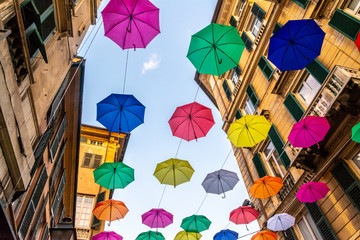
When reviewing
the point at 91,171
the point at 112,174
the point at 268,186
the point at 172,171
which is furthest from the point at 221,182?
the point at 91,171

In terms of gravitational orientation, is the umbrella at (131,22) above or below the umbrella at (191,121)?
above

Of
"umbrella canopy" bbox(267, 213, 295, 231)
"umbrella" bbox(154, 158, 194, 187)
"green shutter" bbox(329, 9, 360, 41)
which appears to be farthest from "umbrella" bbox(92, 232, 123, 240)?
"green shutter" bbox(329, 9, 360, 41)

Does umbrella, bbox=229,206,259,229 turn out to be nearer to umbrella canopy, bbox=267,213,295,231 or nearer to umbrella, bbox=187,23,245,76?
umbrella canopy, bbox=267,213,295,231

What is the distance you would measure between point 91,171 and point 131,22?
17825mm

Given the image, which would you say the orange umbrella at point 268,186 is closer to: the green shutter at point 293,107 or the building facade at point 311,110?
the building facade at point 311,110

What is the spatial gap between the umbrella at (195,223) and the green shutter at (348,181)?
25.1ft

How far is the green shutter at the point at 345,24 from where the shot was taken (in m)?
8.39

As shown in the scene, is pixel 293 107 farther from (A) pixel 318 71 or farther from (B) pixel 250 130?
(B) pixel 250 130

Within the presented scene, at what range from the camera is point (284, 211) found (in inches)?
442

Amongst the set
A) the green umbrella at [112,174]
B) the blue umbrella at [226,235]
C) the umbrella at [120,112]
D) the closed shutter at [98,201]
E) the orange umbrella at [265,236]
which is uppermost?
the closed shutter at [98,201]

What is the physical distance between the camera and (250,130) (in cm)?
→ 1090

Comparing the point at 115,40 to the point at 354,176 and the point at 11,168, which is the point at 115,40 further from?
the point at 354,176

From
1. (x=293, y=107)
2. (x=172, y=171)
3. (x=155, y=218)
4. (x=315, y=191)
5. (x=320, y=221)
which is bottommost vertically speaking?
(x=320, y=221)

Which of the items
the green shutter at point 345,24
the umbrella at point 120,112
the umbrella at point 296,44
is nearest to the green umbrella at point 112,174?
the umbrella at point 120,112
